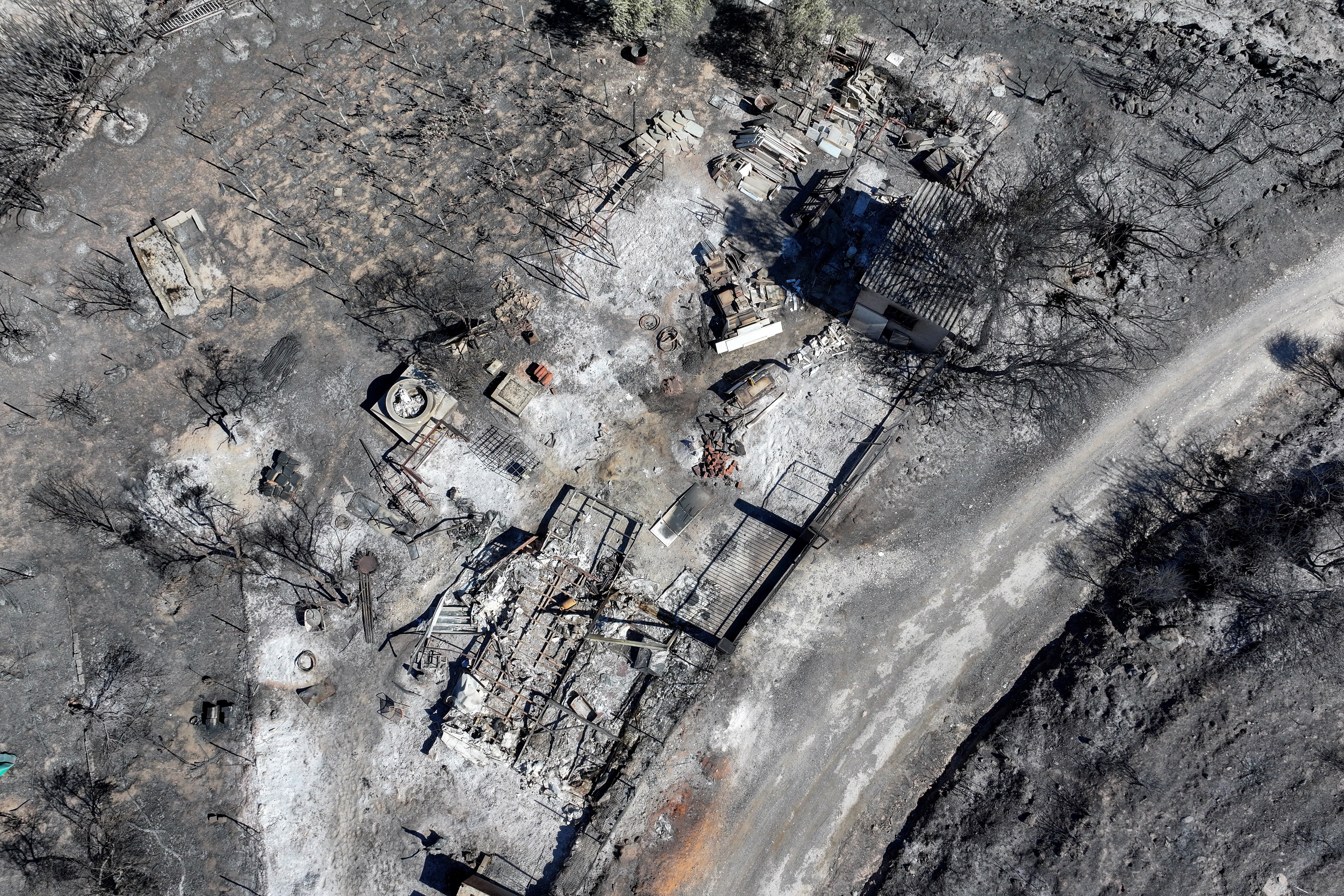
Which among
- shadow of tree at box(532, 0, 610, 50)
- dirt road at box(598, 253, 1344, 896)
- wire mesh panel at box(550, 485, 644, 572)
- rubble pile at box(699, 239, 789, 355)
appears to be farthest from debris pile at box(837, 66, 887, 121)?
wire mesh panel at box(550, 485, 644, 572)

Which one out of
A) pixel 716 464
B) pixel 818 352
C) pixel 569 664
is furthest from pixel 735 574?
pixel 818 352

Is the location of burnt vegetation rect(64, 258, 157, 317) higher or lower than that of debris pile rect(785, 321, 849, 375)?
lower

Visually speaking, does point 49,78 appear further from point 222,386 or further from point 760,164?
point 760,164

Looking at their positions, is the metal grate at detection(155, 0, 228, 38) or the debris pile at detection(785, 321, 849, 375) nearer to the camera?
the debris pile at detection(785, 321, 849, 375)

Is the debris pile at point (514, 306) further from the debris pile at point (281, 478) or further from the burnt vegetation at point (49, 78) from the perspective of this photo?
the burnt vegetation at point (49, 78)

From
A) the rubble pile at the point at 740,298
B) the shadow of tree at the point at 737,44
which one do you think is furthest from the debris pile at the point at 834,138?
the rubble pile at the point at 740,298

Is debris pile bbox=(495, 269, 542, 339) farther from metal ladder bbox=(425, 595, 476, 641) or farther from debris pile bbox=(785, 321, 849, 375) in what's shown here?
metal ladder bbox=(425, 595, 476, 641)

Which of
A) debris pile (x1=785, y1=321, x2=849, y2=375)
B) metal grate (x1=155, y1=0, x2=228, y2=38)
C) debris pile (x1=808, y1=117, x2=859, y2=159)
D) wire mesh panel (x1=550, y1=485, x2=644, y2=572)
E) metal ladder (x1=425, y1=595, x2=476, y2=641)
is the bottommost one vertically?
metal ladder (x1=425, y1=595, x2=476, y2=641)
